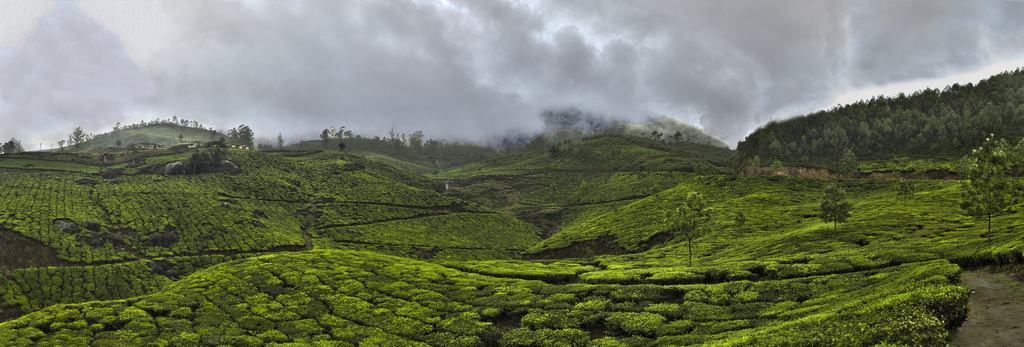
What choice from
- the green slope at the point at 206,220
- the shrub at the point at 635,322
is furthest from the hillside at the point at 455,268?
the green slope at the point at 206,220

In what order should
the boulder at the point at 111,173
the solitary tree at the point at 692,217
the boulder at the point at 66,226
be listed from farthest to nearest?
1. the boulder at the point at 111,173
2. the boulder at the point at 66,226
3. the solitary tree at the point at 692,217

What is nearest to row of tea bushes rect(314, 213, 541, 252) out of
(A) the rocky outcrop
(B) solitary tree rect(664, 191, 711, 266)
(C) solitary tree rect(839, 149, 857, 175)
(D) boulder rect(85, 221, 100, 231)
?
(D) boulder rect(85, 221, 100, 231)

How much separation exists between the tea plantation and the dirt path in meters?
1.13

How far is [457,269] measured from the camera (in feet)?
200

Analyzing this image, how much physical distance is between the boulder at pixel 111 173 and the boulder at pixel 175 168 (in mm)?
12145

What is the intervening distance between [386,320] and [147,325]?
784 inches

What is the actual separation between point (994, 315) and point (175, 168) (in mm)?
185614

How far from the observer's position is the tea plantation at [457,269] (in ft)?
101

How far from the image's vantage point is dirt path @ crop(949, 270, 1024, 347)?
1883 centimetres

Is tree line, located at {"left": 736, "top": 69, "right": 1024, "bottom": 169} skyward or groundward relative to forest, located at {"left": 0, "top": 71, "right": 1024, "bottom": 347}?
skyward

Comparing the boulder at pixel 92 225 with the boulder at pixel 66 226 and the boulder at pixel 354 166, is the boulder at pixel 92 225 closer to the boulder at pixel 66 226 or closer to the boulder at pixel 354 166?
the boulder at pixel 66 226

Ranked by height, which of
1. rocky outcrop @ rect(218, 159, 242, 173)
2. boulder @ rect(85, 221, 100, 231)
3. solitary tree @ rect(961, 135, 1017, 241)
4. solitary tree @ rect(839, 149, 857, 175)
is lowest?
boulder @ rect(85, 221, 100, 231)

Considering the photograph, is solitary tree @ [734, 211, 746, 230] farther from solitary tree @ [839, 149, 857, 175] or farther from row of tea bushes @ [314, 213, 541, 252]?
solitary tree @ [839, 149, 857, 175]

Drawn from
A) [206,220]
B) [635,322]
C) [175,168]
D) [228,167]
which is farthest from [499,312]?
[175,168]
